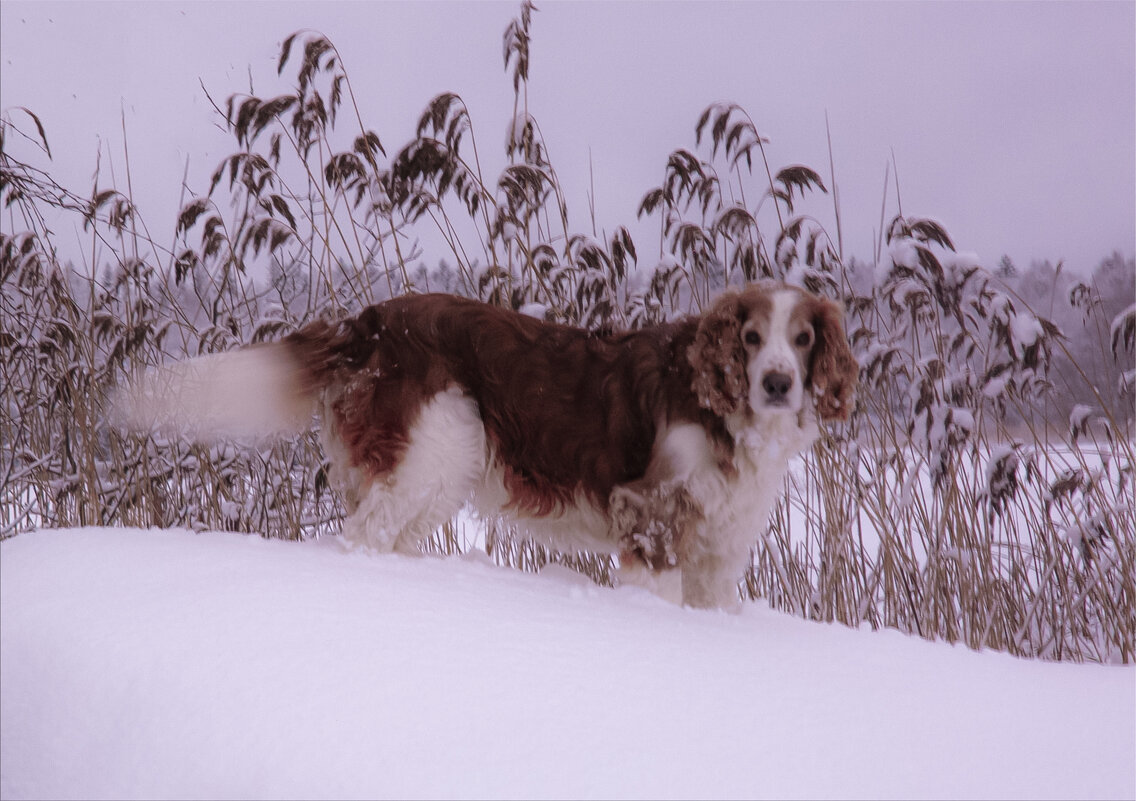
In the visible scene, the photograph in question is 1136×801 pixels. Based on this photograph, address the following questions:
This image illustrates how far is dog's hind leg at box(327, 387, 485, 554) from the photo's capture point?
2465 mm

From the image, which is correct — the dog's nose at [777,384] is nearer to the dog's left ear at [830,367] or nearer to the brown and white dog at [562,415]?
the brown and white dog at [562,415]

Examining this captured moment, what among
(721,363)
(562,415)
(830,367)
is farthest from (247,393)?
(830,367)

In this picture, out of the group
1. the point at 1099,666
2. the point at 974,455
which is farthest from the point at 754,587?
the point at 1099,666

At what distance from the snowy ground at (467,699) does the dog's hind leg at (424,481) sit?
0.24m

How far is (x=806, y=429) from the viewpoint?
2516 millimetres

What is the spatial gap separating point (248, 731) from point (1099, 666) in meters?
2.19

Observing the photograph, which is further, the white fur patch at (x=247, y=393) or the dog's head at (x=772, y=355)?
the white fur patch at (x=247, y=393)

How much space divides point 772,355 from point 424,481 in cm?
96

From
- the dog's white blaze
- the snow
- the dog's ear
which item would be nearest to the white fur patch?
the dog's ear

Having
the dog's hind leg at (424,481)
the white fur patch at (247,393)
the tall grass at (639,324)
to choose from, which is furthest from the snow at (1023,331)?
the white fur patch at (247,393)

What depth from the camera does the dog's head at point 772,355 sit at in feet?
7.58

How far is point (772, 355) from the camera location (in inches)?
91.5

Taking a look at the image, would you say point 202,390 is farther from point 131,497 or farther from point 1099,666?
point 1099,666

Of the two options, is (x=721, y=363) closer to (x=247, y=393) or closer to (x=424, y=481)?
(x=424, y=481)
